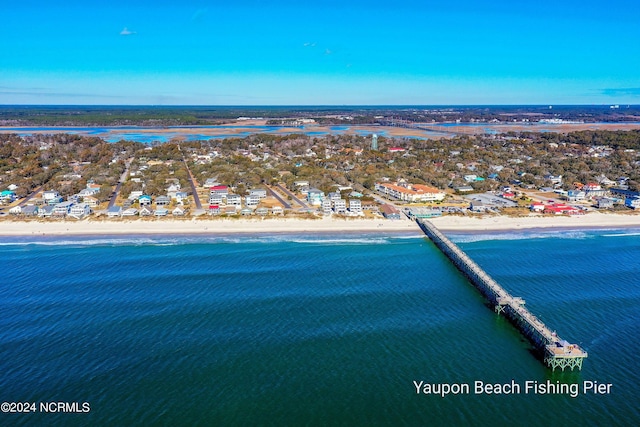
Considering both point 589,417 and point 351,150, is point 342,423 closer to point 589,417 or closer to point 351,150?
point 589,417

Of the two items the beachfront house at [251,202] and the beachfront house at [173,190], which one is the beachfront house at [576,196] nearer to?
the beachfront house at [251,202]

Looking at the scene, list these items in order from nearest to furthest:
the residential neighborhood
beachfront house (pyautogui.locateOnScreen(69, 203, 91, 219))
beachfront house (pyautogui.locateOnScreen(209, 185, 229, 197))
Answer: beachfront house (pyautogui.locateOnScreen(69, 203, 91, 219)) < the residential neighborhood < beachfront house (pyautogui.locateOnScreen(209, 185, 229, 197))

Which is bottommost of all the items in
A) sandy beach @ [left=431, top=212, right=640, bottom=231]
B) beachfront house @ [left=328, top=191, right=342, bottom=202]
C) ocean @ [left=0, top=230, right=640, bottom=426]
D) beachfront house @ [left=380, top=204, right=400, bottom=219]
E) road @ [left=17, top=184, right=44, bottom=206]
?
ocean @ [left=0, top=230, right=640, bottom=426]

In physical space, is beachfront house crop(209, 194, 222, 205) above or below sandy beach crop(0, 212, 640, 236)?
above

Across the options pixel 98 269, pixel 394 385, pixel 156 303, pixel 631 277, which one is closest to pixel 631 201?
pixel 631 277

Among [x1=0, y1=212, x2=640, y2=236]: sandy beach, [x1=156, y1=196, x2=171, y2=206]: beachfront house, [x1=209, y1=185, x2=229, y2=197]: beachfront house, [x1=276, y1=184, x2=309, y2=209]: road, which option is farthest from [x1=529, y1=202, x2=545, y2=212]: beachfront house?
[x1=156, y1=196, x2=171, y2=206]: beachfront house

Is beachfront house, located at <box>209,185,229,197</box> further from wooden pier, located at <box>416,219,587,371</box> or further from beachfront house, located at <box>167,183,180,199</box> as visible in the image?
wooden pier, located at <box>416,219,587,371</box>

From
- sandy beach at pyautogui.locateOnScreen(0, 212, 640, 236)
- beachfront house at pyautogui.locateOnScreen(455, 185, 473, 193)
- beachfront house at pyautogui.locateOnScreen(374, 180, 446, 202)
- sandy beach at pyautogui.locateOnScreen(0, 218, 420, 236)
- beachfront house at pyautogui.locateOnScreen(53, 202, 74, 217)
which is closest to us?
sandy beach at pyautogui.locateOnScreen(0, 218, 420, 236)
